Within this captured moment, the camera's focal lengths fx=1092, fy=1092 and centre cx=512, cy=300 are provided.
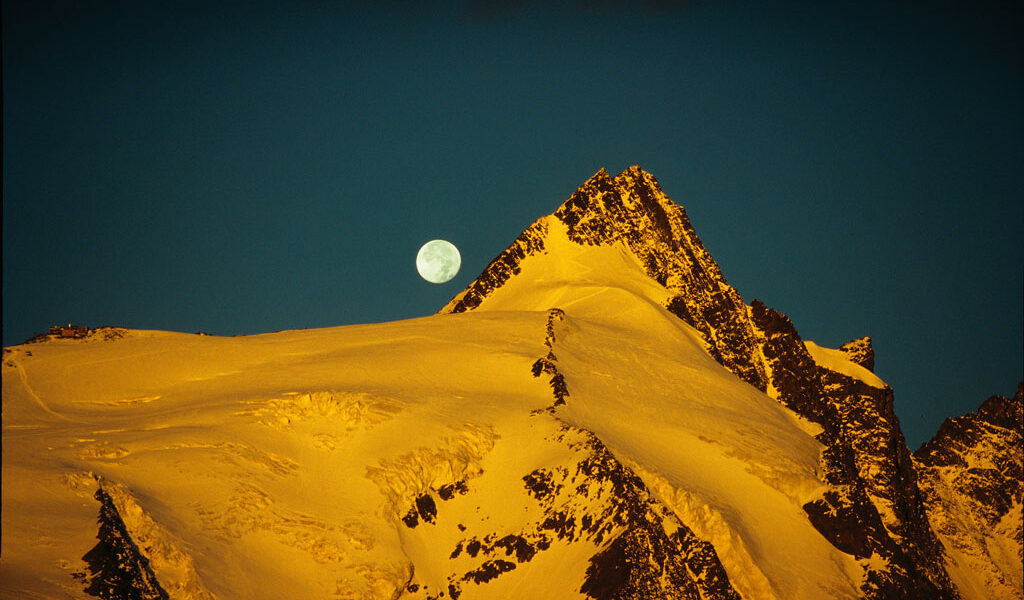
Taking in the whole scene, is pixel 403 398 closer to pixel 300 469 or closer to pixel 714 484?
pixel 300 469

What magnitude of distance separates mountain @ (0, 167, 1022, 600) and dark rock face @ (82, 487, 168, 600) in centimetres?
Answer: 20

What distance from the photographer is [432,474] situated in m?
102

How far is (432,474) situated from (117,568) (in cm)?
3571

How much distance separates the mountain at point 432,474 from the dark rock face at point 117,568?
20 cm

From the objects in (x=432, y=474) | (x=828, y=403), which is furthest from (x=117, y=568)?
(x=828, y=403)

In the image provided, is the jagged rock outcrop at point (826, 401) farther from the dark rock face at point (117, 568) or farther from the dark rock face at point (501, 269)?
the dark rock face at point (117, 568)

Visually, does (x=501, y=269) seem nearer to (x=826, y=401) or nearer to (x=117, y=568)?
(x=826, y=401)

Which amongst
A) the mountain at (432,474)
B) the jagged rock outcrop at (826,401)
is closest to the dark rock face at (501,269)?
the jagged rock outcrop at (826,401)

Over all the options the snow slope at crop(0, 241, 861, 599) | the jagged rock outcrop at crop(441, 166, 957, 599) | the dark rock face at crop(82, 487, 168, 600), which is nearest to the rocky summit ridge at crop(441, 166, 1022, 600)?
the jagged rock outcrop at crop(441, 166, 957, 599)

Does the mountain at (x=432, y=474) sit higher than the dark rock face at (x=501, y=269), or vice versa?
the dark rock face at (x=501, y=269)

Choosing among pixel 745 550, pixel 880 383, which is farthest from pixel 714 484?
pixel 880 383

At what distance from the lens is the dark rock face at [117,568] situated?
70.1 metres

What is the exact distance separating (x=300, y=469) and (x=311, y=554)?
12.1 metres

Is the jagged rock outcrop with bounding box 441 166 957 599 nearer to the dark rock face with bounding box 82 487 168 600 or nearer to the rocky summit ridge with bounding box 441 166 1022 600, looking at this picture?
the rocky summit ridge with bounding box 441 166 1022 600
